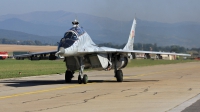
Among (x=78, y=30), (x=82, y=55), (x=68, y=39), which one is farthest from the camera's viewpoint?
(x=82, y=55)

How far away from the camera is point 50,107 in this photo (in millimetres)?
14383

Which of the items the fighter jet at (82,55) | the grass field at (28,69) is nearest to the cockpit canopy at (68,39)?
the fighter jet at (82,55)

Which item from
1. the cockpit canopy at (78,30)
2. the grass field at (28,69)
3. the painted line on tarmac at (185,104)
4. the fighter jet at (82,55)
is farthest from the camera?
the grass field at (28,69)

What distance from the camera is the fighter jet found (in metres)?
23.4

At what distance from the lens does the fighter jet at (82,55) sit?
23.4 meters

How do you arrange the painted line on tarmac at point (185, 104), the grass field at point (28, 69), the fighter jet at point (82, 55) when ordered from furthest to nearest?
the grass field at point (28, 69) → the fighter jet at point (82, 55) → the painted line on tarmac at point (185, 104)

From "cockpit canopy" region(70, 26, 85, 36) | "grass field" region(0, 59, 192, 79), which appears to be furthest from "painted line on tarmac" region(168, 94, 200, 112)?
"grass field" region(0, 59, 192, 79)

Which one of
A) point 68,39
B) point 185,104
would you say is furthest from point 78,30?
point 185,104

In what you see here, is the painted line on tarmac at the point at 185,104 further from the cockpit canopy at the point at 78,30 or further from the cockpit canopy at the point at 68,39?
the cockpit canopy at the point at 78,30

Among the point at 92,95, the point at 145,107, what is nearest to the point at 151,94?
the point at 92,95

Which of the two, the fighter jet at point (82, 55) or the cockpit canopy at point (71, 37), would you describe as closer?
the cockpit canopy at point (71, 37)

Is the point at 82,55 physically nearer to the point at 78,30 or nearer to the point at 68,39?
the point at 78,30

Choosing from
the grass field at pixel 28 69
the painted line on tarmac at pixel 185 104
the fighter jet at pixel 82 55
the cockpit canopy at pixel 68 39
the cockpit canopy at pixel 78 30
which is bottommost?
the painted line on tarmac at pixel 185 104

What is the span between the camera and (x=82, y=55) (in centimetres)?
2505
